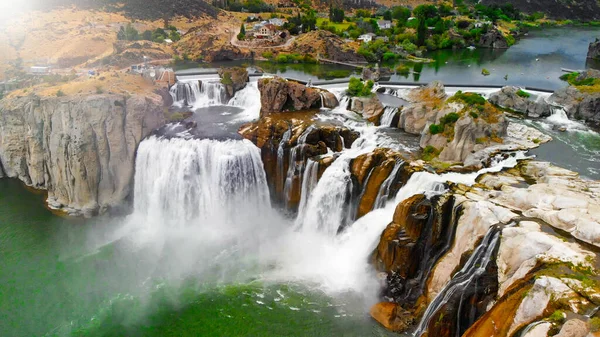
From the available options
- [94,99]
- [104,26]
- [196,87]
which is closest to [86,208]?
[94,99]

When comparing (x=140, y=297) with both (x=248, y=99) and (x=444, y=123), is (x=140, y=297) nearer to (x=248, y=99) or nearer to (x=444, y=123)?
(x=248, y=99)

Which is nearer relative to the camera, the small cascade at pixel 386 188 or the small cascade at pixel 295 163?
the small cascade at pixel 386 188

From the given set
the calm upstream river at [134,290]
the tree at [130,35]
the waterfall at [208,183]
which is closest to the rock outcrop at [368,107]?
the waterfall at [208,183]

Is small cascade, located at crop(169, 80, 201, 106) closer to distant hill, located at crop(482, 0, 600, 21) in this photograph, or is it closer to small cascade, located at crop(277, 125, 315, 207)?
small cascade, located at crop(277, 125, 315, 207)

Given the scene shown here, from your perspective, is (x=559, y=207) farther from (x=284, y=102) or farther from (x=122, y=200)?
(x=122, y=200)

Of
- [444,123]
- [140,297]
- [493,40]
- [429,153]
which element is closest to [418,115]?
[444,123]

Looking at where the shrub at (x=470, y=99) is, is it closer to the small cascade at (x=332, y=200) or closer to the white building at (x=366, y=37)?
the small cascade at (x=332, y=200)
